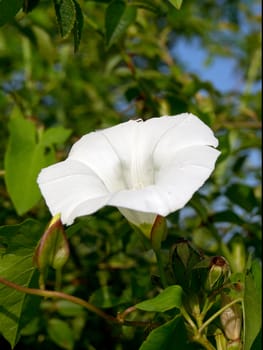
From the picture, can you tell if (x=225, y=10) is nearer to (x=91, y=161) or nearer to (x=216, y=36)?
(x=216, y=36)

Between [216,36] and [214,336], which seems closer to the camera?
[214,336]

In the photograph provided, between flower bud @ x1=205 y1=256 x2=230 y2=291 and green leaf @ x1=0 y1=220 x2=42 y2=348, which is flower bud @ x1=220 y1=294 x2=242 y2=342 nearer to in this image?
flower bud @ x1=205 y1=256 x2=230 y2=291

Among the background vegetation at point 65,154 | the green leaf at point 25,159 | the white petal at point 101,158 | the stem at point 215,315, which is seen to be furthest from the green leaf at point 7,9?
the stem at point 215,315

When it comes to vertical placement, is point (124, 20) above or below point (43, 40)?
above

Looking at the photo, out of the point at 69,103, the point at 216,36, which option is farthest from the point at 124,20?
the point at 216,36

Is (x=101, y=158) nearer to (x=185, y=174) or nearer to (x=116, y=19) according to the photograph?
(x=185, y=174)

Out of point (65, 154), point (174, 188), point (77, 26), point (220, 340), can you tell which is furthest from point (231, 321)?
point (65, 154)

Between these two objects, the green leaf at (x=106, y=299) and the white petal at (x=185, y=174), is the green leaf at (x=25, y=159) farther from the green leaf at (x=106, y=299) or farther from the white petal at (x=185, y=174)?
the white petal at (x=185, y=174)
